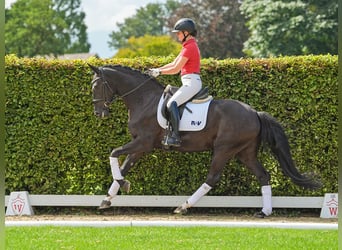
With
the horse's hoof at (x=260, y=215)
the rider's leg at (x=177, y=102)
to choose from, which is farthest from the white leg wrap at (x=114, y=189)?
the horse's hoof at (x=260, y=215)

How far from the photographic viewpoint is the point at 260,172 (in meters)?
8.17

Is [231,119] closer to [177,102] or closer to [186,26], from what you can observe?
[177,102]

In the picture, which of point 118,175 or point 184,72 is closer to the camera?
point 184,72

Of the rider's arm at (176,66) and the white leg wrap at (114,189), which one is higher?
the rider's arm at (176,66)

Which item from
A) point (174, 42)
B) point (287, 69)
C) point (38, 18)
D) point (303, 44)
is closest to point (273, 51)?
point (303, 44)

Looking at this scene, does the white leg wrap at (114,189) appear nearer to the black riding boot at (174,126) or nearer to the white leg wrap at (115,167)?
the white leg wrap at (115,167)

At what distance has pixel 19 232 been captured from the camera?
6.86 m

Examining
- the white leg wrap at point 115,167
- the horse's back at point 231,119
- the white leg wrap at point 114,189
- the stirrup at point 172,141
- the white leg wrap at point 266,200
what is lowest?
the white leg wrap at point 266,200

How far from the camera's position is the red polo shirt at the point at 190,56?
780 cm

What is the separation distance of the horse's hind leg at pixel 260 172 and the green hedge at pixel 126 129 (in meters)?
0.66

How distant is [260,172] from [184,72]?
1.81 metres

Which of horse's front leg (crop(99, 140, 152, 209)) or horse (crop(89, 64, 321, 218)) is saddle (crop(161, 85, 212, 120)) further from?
horse's front leg (crop(99, 140, 152, 209))


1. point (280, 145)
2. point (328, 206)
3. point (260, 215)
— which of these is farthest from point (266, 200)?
point (328, 206)

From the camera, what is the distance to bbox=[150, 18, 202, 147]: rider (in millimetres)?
7664
